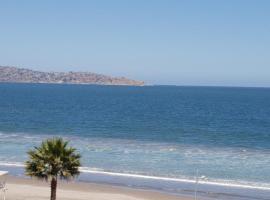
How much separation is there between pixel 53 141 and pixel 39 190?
37.3ft

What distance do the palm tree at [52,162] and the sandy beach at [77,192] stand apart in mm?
8461

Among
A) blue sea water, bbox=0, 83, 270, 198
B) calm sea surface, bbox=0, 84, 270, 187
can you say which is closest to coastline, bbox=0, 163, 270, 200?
blue sea water, bbox=0, 83, 270, 198

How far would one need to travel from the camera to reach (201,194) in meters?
35.5

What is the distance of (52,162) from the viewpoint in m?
25.2

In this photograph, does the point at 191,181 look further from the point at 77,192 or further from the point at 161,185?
the point at 77,192

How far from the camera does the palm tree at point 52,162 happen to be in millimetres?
25250

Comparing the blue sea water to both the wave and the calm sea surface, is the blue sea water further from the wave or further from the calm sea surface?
the wave

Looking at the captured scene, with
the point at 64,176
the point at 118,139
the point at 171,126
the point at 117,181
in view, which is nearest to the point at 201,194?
the point at 117,181

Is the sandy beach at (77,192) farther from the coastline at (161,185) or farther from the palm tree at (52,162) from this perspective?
the palm tree at (52,162)

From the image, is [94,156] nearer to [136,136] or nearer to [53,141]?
[136,136]

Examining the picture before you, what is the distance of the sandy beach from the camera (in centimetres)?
3400

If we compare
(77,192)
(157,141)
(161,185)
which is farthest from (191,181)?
(157,141)

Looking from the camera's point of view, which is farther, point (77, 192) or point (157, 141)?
point (157, 141)

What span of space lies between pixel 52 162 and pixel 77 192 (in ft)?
35.9
